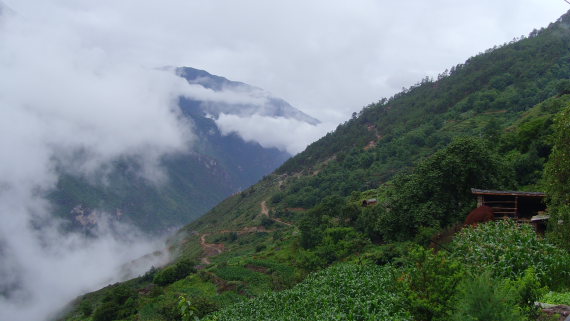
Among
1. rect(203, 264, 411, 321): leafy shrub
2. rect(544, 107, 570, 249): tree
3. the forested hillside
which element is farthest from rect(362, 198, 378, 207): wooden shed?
rect(544, 107, 570, 249): tree

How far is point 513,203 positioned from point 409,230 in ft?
22.2

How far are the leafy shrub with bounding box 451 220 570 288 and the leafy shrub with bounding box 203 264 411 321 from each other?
2802 millimetres

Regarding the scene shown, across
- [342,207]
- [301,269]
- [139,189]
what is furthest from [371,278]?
[139,189]

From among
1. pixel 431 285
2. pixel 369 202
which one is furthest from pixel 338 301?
pixel 369 202

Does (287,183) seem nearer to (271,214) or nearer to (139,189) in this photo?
(271,214)

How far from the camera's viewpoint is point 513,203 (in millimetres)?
24859

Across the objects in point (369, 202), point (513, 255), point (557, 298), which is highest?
point (369, 202)

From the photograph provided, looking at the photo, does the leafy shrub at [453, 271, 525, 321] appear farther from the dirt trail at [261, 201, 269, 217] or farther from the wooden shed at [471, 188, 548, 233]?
the dirt trail at [261, 201, 269, 217]

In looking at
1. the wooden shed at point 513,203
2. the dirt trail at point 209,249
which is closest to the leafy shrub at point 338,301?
the wooden shed at point 513,203

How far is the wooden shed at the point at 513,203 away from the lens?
2352 centimetres

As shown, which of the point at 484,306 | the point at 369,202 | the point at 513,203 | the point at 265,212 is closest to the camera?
the point at 484,306

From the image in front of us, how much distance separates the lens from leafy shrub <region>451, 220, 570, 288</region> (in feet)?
41.5

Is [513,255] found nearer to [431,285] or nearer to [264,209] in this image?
[431,285]

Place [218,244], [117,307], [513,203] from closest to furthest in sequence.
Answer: [513,203], [117,307], [218,244]
